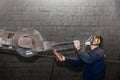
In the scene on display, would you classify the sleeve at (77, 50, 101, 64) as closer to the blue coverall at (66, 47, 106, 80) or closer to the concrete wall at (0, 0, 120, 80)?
the blue coverall at (66, 47, 106, 80)

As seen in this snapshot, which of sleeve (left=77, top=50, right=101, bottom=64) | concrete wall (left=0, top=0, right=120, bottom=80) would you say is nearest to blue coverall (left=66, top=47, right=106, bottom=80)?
sleeve (left=77, top=50, right=101, bottom=64)

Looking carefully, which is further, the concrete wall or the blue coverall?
the concrete wall

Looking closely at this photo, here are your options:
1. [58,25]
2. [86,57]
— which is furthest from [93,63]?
[58,25]

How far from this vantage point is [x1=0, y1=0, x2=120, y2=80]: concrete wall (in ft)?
21.4

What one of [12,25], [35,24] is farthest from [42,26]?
[12,25]

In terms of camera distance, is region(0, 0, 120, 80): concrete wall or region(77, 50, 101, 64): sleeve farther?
region(0, 0, 120, 80): concrete wall

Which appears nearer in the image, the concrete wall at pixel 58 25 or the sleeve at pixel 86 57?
the sleeve at pixel 86 57

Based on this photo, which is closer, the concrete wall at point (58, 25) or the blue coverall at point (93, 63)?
the blue coverall at point (93, 63)

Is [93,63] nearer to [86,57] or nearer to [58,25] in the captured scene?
[86,57]

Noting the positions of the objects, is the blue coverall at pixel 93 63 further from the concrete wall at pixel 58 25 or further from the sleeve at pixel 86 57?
the concrete wall at pixel 58 25

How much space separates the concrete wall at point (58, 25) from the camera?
6.52 m

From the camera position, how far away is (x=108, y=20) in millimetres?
6652

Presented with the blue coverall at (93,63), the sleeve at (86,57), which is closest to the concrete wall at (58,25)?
the blue coverall at (93,63)

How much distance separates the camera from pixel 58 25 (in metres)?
6.65
